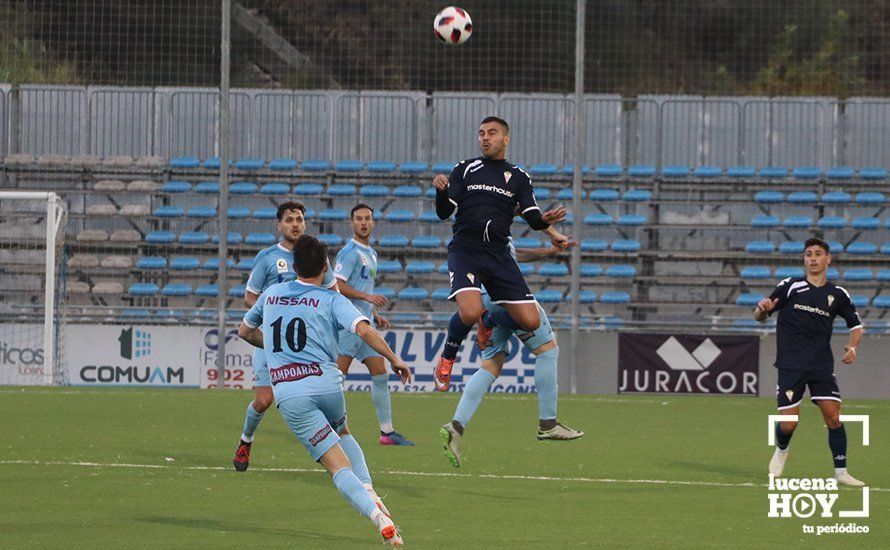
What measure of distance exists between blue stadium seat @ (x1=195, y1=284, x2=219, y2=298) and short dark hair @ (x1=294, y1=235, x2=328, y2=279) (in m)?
17.8

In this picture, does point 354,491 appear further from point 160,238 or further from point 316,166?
point 316,166

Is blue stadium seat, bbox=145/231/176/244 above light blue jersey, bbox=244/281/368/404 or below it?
above

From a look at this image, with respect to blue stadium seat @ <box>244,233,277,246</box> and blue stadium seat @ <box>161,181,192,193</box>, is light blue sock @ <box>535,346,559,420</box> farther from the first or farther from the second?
blue stadium seat @ <box>161,181,192,193</box>

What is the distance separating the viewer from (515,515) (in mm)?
8938

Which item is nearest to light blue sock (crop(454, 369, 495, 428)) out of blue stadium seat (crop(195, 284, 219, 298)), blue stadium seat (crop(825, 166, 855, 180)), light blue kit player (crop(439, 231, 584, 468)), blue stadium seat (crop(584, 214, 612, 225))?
light blue kit player (crop(439, 231, 584, 468))

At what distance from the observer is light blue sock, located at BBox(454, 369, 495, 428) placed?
10648 mm

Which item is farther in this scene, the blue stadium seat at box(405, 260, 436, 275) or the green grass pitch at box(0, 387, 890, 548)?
the blue stadium seat at box(405, 260, 436, 275)

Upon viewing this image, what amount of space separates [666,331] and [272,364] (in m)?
15.6

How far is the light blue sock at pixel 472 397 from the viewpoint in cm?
1065

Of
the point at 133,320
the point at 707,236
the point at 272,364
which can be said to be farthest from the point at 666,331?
the point at 272,364

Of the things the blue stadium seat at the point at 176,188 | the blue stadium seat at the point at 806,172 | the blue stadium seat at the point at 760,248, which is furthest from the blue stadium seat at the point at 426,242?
the blue stadium seat at the point at 806,172

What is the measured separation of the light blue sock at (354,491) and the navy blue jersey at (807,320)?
498 centimetres

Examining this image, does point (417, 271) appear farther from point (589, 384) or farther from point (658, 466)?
point (658, 466)

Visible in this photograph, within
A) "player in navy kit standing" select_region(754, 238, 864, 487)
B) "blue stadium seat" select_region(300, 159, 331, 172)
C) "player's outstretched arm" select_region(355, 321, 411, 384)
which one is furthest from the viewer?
"blue stadium seat" select_region(300, 159, 331, 172)
